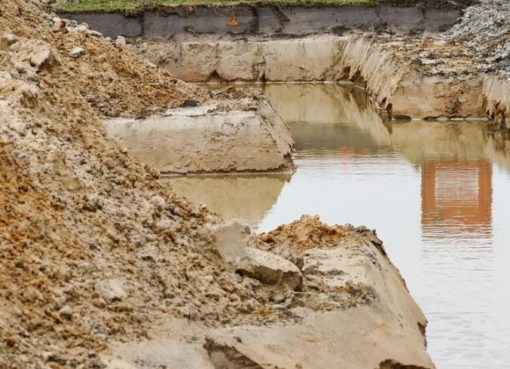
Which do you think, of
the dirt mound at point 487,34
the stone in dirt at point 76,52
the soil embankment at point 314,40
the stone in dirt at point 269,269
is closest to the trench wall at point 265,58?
the soil embankment at point 314,40

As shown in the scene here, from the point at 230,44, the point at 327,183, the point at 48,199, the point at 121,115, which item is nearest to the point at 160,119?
the point at 121,115

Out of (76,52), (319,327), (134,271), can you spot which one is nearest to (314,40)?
(76,52)

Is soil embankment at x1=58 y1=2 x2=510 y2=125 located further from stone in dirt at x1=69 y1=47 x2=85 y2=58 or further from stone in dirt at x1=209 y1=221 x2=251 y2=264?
stone in dirt at x1=209 y1=221 x2=251 y2=264

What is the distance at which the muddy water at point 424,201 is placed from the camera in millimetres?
11188

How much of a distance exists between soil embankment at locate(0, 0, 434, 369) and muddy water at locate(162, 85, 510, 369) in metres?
0.74

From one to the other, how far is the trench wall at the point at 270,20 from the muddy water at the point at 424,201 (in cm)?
962

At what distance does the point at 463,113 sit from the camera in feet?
84.6

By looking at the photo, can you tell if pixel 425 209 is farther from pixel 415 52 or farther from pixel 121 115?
pixel 415 52

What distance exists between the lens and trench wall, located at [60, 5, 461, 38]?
119 ft

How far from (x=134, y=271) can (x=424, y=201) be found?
887 cm

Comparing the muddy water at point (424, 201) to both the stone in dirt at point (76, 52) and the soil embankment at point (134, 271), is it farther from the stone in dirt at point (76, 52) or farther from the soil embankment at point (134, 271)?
the stone in dirt at point (76, 52)

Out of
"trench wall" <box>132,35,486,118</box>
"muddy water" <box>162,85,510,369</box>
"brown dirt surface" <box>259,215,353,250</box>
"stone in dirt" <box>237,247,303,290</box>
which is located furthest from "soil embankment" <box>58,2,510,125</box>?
"stone in dirt" <box>237,247,303,290</box>

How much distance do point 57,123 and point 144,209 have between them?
85 centimetres

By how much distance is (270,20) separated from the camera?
120 feet
